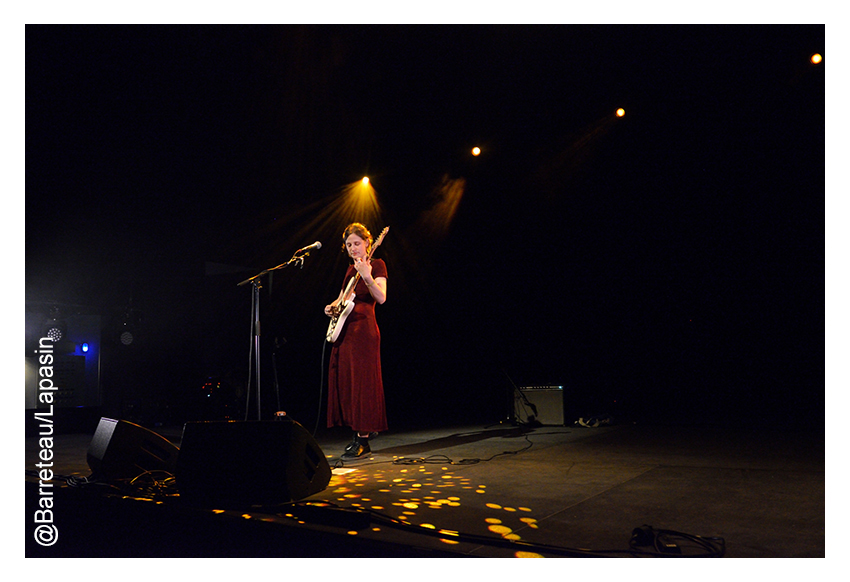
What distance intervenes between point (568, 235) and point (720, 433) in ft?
14.9

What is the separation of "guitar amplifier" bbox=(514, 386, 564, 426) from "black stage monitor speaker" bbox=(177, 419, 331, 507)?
4.68m

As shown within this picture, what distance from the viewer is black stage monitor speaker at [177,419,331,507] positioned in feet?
8.76

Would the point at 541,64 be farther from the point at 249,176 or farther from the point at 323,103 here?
the point at 249,176

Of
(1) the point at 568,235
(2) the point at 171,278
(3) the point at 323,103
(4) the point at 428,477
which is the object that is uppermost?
(3) the point at 323,103

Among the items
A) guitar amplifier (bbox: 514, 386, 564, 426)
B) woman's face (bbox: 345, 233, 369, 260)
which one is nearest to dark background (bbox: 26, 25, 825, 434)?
guitar amplifier (bbox: 514, 386, 564, 426)

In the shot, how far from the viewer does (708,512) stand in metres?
2.43

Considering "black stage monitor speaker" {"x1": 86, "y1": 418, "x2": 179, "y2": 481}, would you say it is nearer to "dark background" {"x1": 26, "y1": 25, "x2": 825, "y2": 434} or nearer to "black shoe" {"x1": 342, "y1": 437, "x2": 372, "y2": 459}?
"black shoe" {"x1": 342, "y1": 437, "x2": 372, "y2": 459}

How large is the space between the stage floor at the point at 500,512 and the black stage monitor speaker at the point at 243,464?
7 centimetres

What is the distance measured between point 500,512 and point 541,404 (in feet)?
15.7

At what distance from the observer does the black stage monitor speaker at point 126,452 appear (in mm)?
3307

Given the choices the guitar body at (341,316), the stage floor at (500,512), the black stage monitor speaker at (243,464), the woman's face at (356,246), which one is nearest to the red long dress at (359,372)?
the guitar body at (341,316)

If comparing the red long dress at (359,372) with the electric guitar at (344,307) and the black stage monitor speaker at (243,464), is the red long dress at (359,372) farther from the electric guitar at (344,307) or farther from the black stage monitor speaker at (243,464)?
Result: the black stage monitor speaker at (243,464)

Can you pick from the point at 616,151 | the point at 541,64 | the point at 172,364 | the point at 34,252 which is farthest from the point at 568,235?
the point at 34,252

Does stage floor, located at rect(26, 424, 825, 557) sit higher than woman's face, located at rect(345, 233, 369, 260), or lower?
lower
